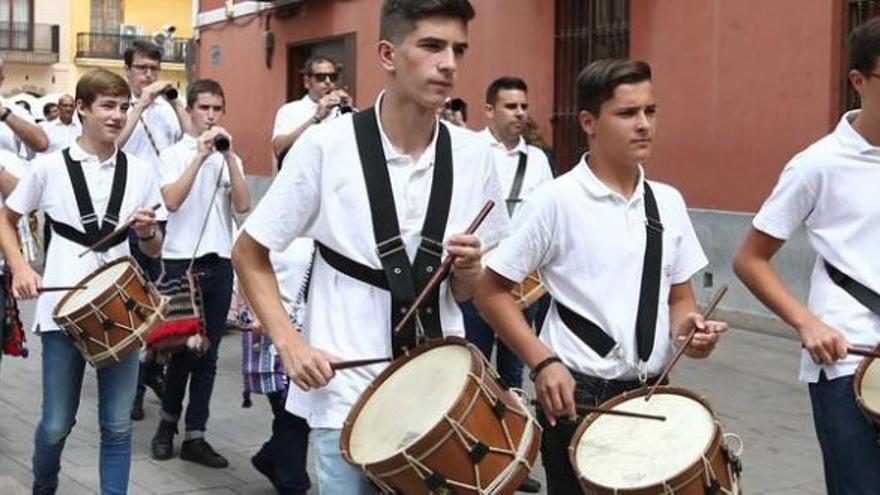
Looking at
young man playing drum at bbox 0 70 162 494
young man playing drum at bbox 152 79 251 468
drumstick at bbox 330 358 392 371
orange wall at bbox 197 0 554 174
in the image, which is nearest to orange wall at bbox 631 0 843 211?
orange wall at bbox 197 0 554 174

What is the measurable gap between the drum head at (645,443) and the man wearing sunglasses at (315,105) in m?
3.64

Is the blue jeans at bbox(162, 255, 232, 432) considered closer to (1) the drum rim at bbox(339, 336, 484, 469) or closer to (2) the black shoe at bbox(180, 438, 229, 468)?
(2) the black shoe at bbox(180, 438, 229, 468)

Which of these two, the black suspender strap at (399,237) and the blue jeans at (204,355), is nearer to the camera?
the black suspender strap at (399,237)

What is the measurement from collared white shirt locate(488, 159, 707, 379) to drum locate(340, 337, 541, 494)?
0.62m

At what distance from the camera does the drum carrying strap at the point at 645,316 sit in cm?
370

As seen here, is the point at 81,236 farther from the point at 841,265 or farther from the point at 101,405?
the point at 841,265

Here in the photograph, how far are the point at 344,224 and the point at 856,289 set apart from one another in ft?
5.03

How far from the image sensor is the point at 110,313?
498cm

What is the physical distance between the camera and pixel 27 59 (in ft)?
162

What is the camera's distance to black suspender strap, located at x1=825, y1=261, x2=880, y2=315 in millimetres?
3703

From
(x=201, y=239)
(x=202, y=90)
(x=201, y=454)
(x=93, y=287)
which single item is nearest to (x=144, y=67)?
(x=202, y=90)

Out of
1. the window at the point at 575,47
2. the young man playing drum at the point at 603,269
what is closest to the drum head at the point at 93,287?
the young man playing drum at the point at 603,269

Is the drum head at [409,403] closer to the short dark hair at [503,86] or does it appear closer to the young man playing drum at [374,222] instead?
the young man playing drum at [374,222]

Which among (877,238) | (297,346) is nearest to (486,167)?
(297,346)
